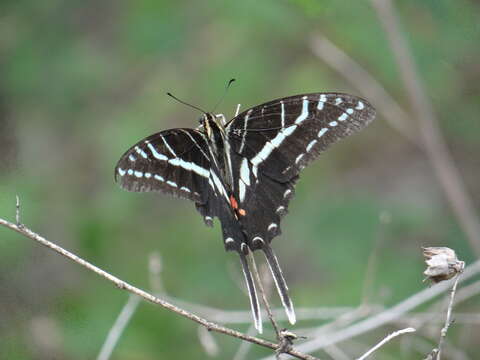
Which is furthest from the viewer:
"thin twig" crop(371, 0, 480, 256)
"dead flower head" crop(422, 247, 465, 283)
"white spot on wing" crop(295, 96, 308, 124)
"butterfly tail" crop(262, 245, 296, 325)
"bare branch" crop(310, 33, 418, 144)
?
"bare branch" crop(310, 33, 418, 144)

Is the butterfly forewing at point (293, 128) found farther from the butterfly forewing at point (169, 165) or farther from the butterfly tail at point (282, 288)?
the butterfly tail at point (282, 288)

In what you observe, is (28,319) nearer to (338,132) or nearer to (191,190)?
(191,190)

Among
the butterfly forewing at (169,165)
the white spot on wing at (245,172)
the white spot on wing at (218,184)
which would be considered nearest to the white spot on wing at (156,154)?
the butterfly forewing at (169,165)

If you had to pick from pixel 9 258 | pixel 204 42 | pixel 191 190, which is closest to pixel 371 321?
pixel 191 190

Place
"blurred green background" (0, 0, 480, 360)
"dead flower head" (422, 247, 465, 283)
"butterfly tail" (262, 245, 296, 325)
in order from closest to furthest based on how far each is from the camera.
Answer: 1. "dead flower head" (422, 247, 465, 283)
2. "butterfly tail" (262, 245, 296, 325)
3. "blurred green background" (0, 0, 480, 360)

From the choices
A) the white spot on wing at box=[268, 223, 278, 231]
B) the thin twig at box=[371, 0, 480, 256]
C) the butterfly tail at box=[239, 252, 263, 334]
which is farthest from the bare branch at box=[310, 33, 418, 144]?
the butterfly tail at box=[239, 252, 263, 334]

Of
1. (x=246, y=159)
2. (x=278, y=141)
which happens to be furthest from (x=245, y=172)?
(x=278, y=141)

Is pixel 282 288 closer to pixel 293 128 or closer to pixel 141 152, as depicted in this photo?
pixel 293 128

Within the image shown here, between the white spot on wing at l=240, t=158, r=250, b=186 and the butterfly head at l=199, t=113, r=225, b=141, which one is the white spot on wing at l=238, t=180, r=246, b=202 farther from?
the butterfly head at l=199, t=113, r=225, b=141
